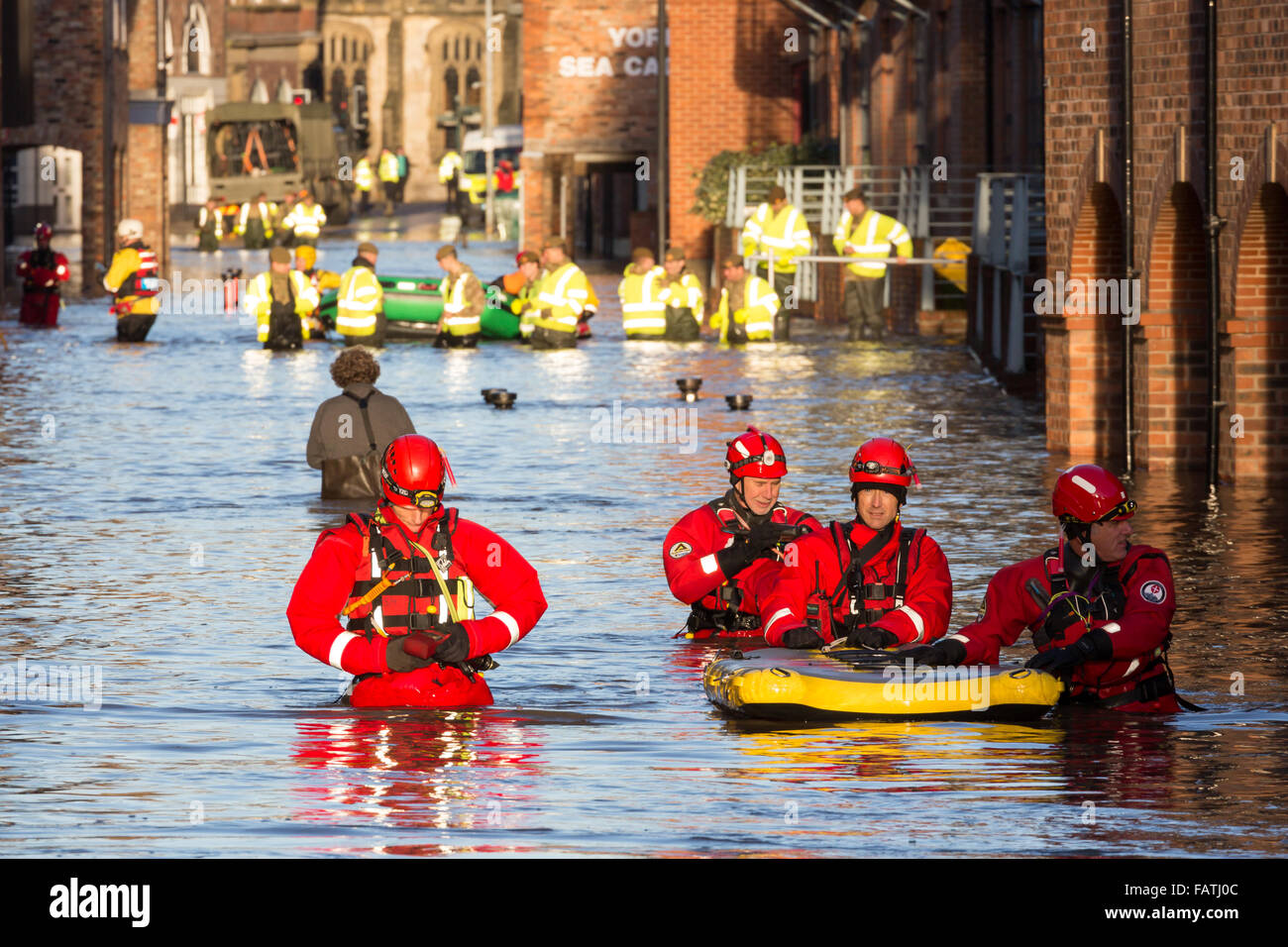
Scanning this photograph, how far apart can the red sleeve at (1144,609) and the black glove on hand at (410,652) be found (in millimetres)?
2649

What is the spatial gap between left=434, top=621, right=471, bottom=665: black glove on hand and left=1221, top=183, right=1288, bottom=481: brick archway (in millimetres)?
10656

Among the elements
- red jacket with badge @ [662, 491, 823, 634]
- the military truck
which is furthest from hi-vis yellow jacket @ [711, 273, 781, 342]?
the military truck

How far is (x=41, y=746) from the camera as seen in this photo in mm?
10844

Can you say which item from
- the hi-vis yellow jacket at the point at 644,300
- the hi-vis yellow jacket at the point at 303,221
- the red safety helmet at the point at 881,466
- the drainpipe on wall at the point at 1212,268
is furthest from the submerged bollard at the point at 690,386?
the hi-vis yellow jacket at the point at 303,221

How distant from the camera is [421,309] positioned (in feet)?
125

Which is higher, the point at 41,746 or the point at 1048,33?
the point at 1048,33

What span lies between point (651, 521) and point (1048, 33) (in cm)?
634

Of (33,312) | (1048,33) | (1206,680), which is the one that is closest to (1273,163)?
(1048,33)

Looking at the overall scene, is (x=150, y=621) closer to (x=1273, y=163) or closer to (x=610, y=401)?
(x=1273, y=163)

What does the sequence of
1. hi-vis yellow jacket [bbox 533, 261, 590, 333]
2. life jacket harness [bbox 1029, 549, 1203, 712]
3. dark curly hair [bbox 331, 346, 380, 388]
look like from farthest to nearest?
hi-vis yellow jacket [bbox 533, 261, 590, 333], dark curly hair [bbox 331, 346, 380, 388], life jacket harness [bbox 1029, 549, 1203, 712]

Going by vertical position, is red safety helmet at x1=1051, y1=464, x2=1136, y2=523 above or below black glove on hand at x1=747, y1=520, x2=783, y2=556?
above

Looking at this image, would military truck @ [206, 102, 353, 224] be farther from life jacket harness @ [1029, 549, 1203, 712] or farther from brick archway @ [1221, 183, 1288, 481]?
life jacket harness @ [1029, 549, 1203, 712]

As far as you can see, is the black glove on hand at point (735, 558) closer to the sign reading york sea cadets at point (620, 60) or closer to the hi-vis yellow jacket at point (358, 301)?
the hi-vis yellow jacket at point (358, 301)

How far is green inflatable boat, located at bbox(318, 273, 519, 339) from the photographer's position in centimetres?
3791
